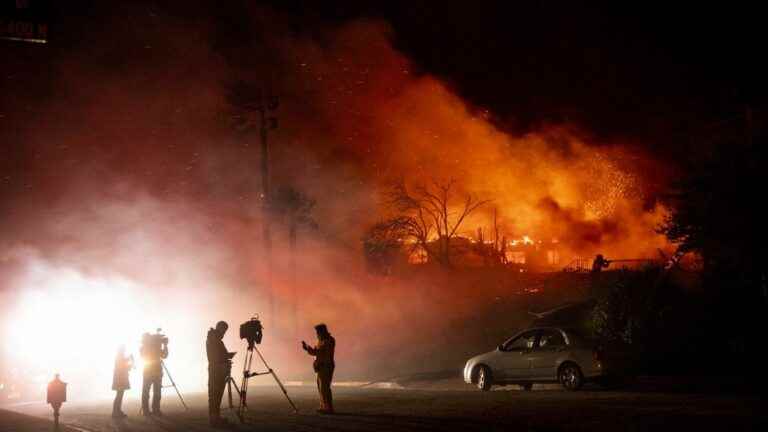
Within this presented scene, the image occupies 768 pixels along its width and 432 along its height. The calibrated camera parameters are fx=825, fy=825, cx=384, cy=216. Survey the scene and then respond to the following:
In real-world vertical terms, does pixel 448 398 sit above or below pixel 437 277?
below

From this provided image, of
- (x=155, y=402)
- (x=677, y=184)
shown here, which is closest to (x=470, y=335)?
(x=677, y=184)

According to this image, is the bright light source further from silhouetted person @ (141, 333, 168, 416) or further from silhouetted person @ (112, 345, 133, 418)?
silhouetted person @ (141, 333, 168, 416)

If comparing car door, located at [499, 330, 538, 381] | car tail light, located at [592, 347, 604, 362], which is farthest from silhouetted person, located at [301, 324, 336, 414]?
car tail light, located at [592, 347, 604, 362]

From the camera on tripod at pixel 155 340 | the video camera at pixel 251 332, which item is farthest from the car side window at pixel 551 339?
the camera on tripod at pixel 155 340

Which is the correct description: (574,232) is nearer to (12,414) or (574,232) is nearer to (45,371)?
(45,371)

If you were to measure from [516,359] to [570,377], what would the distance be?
5.18ft

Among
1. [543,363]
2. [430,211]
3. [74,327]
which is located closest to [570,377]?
[543,363]

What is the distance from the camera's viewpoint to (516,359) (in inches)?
790

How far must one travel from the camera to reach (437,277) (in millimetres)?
44406

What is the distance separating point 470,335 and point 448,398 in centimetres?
1682

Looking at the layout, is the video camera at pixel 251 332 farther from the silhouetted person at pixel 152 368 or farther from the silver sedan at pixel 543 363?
the silver sedan at pixel 543 363

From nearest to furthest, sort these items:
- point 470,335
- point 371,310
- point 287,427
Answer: point 287,427
point 470,335
point 371,310

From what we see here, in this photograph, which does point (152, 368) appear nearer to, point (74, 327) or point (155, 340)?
point (155, 340)

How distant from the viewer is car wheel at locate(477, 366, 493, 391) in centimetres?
2062
